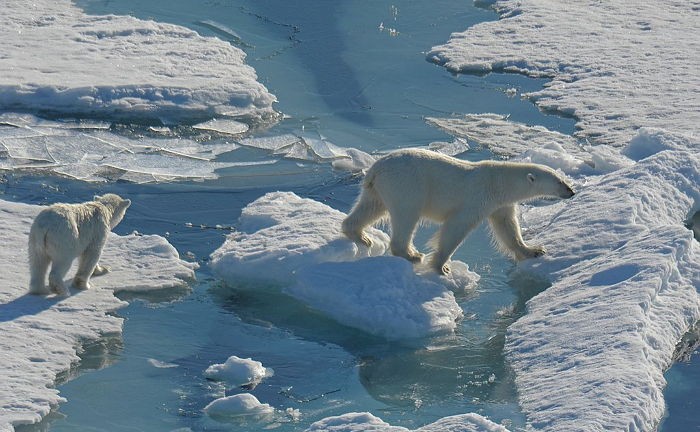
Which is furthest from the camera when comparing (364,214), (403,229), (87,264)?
(364,214)

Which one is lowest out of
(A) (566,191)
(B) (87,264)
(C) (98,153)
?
(C) (98,153)

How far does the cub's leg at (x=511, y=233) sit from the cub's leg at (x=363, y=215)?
925mm

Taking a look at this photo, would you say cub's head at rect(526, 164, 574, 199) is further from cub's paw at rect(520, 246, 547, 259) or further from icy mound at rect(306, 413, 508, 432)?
icy mound at rect(306, 413, 508, 432)

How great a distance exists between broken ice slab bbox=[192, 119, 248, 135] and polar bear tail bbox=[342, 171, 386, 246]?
11.0 ft

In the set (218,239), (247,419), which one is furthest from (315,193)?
(247,419)

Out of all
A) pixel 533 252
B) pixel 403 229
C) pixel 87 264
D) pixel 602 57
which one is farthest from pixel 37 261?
pixel 602 57

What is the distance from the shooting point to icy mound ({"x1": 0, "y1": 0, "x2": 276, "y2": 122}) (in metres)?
11.7

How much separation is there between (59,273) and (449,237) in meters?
2.79

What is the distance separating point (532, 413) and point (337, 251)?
7.61 ft

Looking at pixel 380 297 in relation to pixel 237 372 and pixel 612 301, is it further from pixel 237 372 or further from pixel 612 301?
pixel 612 301

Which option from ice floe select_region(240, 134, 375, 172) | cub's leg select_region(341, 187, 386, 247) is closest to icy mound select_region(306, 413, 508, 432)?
cub's leg select_region(341, 187, 386, 247)

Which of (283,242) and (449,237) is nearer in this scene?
(449,237)

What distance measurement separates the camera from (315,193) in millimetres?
10062

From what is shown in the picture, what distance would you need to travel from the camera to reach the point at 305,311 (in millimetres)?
7797
